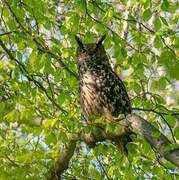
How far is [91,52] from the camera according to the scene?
4027 millimetres

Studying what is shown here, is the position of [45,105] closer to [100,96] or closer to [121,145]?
[100,96]

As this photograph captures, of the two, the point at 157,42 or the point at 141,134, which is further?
the point at 157,42

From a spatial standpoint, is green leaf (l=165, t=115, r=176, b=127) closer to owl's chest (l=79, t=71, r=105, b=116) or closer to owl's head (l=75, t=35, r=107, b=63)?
owl's chest (l=79, t=71, r=105, b=116)

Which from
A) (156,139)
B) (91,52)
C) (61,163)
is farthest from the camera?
(91,52)

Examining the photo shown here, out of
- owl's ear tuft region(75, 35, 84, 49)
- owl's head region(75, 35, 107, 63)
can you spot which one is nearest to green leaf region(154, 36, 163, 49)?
owl's head region(75, 35, 107, 63)

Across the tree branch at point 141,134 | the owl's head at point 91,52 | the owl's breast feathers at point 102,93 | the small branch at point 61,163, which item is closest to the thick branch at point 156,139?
the tree branch at point 141,134

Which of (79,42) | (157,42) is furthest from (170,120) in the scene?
(79,42)

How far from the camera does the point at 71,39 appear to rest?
402 cm

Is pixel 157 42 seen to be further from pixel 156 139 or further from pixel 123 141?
pixel 156 139

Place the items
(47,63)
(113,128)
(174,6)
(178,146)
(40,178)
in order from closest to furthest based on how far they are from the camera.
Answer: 1. (178,146)
2. (113,128)
3. (47,63)
4. (174,6)
5. (40,178)

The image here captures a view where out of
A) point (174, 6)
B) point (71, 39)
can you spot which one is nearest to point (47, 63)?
point (71, 39)

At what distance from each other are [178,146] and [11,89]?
6.25 ft

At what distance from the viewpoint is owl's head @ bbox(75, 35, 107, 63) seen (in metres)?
3.96

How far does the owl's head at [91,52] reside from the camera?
396cm
